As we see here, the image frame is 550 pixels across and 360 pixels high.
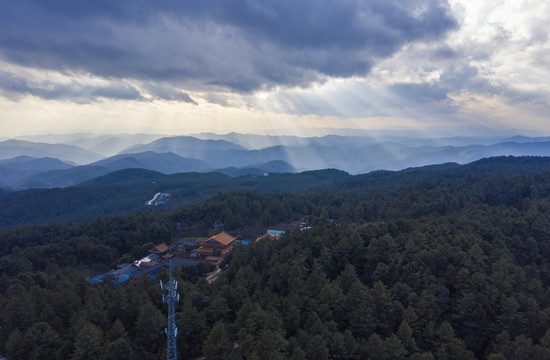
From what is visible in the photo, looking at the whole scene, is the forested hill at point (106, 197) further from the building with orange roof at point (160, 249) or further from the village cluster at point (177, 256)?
the village cluster at point (177, 256)

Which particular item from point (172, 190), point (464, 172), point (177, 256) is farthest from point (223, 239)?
point (172, 190)

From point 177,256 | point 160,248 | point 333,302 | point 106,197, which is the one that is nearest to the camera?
point 333,302

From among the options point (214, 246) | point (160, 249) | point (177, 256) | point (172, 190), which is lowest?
point (177, 256)

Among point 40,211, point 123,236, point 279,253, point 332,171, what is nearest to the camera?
point 279,253

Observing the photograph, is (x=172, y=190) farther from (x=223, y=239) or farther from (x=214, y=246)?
(x=214, y=246)

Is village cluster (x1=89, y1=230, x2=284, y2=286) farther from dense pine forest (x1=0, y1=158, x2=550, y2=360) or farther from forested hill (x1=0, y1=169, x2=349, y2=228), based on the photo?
forested hill (x1=0, y1=169, x2=349, y2=228)

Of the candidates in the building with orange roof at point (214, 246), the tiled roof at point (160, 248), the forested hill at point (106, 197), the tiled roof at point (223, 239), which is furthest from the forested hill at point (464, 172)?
the tiled roof at point (160, 248)

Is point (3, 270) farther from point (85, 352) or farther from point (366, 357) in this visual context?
point (366, 357)

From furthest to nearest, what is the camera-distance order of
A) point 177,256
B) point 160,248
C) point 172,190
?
point 172,190 → point 160,248 → point 177,256

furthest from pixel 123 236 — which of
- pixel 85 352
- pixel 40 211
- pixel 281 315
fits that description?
pixel 40 211

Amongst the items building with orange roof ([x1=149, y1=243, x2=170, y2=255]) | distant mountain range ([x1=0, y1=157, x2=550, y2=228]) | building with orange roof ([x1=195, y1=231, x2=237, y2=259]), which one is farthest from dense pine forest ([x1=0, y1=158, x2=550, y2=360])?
distant mountain range ([x1=0, y1=157, x2=550, y2=228])

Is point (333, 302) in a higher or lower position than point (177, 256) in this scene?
higher
